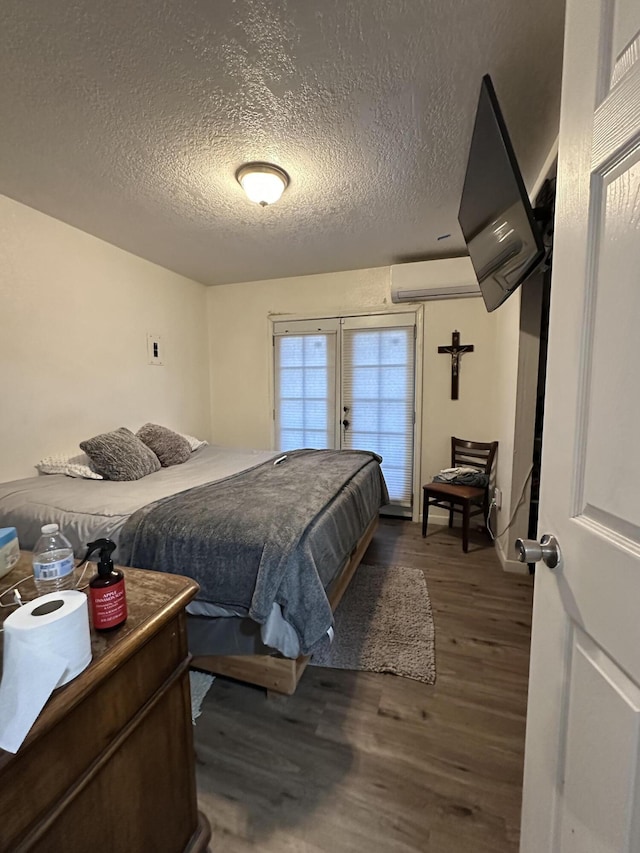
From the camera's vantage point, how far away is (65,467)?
102 inches

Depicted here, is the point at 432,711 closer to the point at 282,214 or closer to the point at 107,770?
the point at 107,770

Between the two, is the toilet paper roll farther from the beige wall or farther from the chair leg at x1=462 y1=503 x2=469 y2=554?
the beige wall

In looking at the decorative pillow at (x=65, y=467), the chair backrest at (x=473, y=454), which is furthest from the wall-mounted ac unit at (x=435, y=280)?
the decorative pillow at (x=65, y=467)

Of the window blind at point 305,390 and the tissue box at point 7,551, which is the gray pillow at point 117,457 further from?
the window blind at point 305,390

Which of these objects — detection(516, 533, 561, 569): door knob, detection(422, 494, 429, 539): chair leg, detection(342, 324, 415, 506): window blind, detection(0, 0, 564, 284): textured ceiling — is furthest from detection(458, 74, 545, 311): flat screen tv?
detection(422, 494, 429, 539): chair leg

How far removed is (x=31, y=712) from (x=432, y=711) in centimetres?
157

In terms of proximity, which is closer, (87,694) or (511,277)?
(87,694)

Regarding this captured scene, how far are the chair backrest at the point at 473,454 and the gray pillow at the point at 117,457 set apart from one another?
2.68 metres

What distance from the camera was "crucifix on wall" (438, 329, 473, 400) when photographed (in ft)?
11.7

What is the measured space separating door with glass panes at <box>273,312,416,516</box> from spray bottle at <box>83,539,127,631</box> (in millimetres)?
3370

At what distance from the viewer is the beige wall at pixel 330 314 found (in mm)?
3557

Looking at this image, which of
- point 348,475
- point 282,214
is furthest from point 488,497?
point 282,214

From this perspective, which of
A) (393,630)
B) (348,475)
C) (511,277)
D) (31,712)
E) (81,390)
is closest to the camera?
(31,712)

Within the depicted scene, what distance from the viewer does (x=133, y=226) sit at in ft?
9.20
